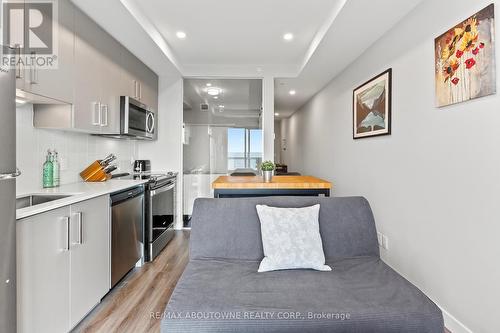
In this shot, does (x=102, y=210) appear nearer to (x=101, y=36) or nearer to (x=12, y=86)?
(x=12, y=86)

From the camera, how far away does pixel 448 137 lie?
195 cm

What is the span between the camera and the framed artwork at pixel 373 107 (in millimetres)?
2756

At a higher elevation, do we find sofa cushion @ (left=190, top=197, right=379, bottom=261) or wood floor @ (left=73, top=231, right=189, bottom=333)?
A: sofa cushion @ (left=190, top=197, right=379, bottom=261)

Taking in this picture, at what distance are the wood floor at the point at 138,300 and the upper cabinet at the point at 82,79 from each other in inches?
57.3

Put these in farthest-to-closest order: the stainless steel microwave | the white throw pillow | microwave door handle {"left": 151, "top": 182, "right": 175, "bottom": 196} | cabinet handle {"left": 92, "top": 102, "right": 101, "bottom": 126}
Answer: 1. microwave door handle {"left": 151, "top": 182, "right": 175, "bottom": 196}
2. the stainless steel microwave
3. cabinet handle {"left": 92, "top": 102, "right": 101, "bottom": 126}
4. the white throw pillow

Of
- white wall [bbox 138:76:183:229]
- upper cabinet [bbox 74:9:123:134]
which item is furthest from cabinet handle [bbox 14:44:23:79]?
white wall [bbox 138:76:183:229]

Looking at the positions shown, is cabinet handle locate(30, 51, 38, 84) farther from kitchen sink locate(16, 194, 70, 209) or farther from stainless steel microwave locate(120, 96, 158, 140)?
stainless steel microwave locate(120, 96, 158, 140)

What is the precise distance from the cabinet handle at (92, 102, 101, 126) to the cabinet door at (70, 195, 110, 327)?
0.82 metres

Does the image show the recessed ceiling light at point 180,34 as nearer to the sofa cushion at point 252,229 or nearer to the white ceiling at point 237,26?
the white ceiling at point 237,26

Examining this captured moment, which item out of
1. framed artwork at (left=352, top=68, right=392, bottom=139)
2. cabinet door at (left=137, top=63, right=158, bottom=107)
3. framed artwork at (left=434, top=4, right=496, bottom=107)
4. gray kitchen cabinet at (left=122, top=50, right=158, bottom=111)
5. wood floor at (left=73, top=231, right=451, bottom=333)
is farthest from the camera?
cabinet door at (left=137, top=63, right=158, bottom=107)

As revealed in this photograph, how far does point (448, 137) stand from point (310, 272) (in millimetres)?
1332

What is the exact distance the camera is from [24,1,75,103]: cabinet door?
191 cm

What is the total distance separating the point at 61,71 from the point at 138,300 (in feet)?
6.21

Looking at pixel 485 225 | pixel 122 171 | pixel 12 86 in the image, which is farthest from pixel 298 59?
pixel 12 86
